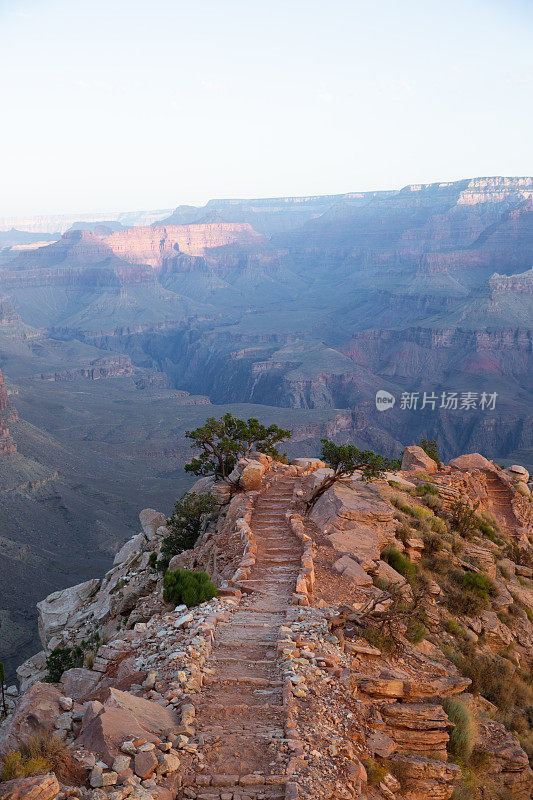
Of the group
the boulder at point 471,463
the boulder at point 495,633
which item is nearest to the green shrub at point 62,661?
the boulder at point 495,633

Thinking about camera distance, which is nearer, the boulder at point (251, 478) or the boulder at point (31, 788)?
the boulder at point (31, 788)

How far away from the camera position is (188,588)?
1322cm

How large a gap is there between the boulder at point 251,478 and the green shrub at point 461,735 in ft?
37.6

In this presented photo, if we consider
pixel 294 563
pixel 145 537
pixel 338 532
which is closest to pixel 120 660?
pixel 294 563

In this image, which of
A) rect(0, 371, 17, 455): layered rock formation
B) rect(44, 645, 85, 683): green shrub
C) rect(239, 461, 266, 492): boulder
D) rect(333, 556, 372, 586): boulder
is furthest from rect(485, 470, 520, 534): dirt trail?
rect(0, 371, 17, 455): layered rock formation

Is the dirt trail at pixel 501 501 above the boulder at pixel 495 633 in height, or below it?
below

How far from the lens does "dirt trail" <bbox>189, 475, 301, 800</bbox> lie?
277 inches

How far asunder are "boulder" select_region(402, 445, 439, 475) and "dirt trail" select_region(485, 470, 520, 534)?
2.82 m

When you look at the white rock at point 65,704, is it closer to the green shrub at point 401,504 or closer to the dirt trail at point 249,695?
the dirt trail at point 249,695

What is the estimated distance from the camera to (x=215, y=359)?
19212 cm

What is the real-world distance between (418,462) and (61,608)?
58.5 ft

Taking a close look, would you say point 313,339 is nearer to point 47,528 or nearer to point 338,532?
point 47,528

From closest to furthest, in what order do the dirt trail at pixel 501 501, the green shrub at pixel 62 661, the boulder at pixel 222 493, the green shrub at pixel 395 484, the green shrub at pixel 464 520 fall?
the green shrub at pixel 62 661 < the boulder at pixel 222 493 < the green shrub at pixel 464 520 < the green shrub at pixel 395 484 < the dirt trail at pixel 501 501

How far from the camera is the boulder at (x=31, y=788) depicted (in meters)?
5.64
